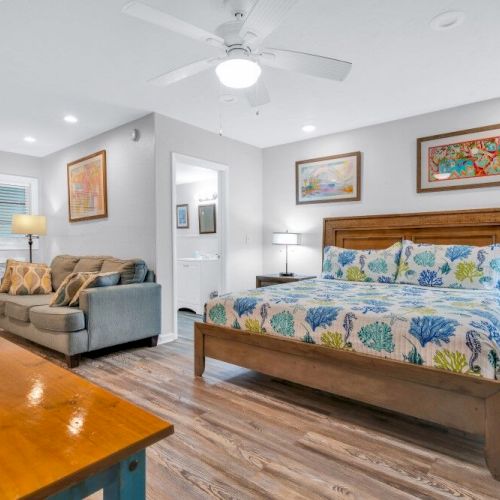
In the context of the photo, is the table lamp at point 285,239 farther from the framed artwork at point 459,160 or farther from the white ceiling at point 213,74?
the framed artwork at point 459,160

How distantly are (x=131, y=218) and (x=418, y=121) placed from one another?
10.8ft

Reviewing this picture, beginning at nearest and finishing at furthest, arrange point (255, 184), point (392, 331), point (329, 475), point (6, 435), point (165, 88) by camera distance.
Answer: point (6, 435)
point (329, 475)
point (392, 331)
point (165, 88)
point (255, 184)

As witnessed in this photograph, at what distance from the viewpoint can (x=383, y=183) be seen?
166 inches

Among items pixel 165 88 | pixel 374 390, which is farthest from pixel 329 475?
pixel 165 88

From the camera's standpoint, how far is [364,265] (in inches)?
146

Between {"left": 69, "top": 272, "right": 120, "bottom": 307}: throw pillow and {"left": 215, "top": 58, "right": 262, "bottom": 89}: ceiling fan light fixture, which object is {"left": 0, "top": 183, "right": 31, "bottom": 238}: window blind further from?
{"left": 215, "top": 58, "right": 262, "bottom": 89}: ceiling fan light fixture

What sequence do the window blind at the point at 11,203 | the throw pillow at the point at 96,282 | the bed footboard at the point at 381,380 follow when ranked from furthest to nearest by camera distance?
the window blind at the point at 11,203, the throw pillow at the point at 96,282, the bed footboard at the point at 381,380

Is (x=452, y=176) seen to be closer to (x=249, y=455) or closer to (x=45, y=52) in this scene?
(x=249, y=455)

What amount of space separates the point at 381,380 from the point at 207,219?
4.88 metres

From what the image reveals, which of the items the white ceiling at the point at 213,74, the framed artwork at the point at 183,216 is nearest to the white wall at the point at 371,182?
the white ceiling at the point at 213,74

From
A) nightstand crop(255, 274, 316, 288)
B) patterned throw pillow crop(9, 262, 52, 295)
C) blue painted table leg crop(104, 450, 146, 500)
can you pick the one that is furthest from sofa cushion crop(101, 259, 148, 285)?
blue painted table leg crop(104, 450, 146, 500)

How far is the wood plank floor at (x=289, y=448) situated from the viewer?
64.0 inches

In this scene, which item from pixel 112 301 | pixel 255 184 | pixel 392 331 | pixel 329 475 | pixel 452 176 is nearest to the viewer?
pixel 329 475

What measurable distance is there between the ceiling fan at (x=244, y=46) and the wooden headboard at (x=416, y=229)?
2.29 meters
